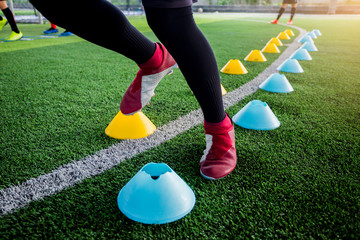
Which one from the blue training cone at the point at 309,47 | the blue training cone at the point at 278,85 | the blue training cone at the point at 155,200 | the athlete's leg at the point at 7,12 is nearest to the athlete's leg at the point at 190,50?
the blue training cone at the point at 155,200

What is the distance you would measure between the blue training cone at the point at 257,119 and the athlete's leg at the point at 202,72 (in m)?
0.52

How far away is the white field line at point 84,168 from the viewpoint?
118 centimetres

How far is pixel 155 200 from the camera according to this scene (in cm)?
107

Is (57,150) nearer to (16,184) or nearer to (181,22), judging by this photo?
(16,184)

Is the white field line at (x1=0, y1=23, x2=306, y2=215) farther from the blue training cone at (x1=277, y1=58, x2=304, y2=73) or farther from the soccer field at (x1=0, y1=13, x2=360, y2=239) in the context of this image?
the blue training cone at (x1=277, y1=58, x2=304, y2=73)

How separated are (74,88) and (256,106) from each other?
176 centimetres

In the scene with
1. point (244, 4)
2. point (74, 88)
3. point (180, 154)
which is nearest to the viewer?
point (180, 154)

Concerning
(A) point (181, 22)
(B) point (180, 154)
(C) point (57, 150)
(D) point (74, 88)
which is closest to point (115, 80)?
(D) point (74, 88)

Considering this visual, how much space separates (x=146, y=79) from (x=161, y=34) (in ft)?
1.22

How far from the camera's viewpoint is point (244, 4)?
1177 inches

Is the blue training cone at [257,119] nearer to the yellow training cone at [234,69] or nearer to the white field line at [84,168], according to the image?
the white field line at [84,168]

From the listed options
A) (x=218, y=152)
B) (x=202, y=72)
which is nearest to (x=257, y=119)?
(x=218, y=152)

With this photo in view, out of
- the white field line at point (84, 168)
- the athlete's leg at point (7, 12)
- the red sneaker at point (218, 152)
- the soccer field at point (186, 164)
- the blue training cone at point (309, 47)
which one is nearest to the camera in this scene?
the soccer field at point (186, 164)

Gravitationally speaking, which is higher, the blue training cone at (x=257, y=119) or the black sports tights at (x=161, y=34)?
the black sports tights at (x=161, y=34)
